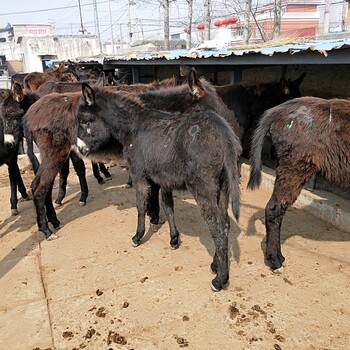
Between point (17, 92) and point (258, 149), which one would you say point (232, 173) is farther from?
point (17, 92)

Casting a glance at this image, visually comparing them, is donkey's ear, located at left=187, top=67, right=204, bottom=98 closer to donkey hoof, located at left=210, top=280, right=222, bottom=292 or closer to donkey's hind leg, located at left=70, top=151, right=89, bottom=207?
donkey's hind leg, located at left=70, top=151, right=89, bottom=207

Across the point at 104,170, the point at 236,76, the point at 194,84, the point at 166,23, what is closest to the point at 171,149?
the point at 194,84

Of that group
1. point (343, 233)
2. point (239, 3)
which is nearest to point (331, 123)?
point (343, 233)

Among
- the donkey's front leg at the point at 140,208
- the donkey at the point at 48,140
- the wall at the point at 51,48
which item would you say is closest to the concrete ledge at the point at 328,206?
the donkey's front leg at the point at 140,208

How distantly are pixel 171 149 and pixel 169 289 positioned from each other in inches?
58.6

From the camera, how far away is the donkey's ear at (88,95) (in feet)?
13.8

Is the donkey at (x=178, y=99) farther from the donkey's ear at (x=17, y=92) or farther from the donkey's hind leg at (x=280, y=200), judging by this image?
the donkey's ear at (x=17, y=92)

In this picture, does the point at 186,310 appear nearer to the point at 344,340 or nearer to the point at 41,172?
the point at 344,340

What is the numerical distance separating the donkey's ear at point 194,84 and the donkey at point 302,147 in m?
1.32

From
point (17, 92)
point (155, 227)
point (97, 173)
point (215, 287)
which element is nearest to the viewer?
point (215, 287)

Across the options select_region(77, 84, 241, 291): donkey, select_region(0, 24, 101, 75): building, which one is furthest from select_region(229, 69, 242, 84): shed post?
select_region(0, 24, 101, 75): building

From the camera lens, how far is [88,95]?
A: 4285 mm

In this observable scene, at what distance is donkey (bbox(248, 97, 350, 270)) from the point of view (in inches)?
137

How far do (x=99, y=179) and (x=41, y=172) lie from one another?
7.74ft
